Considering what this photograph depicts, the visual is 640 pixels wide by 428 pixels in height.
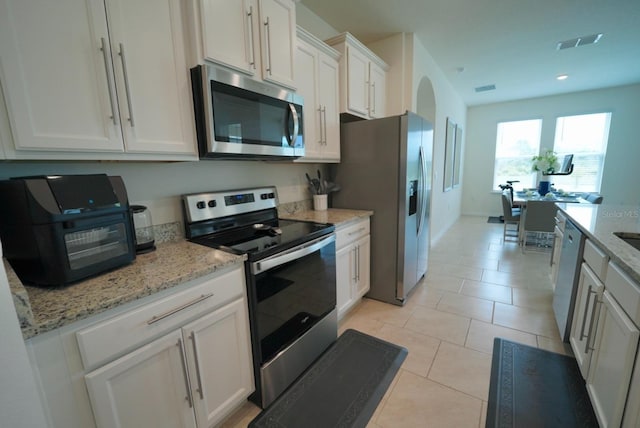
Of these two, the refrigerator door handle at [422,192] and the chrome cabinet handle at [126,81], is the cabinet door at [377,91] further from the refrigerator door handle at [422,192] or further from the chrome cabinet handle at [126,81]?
the chrome cabinet handle at [126,81]

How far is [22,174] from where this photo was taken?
1.13m

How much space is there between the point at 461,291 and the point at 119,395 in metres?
2.87

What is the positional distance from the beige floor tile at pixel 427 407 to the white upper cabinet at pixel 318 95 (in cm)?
172

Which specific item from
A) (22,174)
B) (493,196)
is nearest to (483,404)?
(22,174)

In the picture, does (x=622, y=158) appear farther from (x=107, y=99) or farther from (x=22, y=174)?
(x=22, y=174)

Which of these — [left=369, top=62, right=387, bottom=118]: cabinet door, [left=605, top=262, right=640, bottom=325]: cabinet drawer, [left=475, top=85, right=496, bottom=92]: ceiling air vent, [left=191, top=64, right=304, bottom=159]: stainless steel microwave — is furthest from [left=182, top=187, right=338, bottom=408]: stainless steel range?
[left=475, top=85, right=496, bottom=92]: ceiling air vent

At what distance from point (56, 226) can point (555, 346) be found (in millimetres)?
2918

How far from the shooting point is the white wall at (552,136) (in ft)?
17.7

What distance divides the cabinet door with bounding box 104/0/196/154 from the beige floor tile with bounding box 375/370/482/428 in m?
1.76

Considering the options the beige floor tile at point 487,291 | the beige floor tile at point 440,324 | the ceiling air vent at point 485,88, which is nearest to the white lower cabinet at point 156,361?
the beige floor tile at point 440,324

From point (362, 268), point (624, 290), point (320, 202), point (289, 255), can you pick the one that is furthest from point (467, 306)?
point (289, 255)

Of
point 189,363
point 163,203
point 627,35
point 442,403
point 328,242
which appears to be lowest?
point 442,403

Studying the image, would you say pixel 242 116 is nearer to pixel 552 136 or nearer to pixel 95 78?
pixel 95 78

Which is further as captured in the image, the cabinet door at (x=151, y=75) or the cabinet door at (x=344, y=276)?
the cabinet door at (x=344, y=276)
